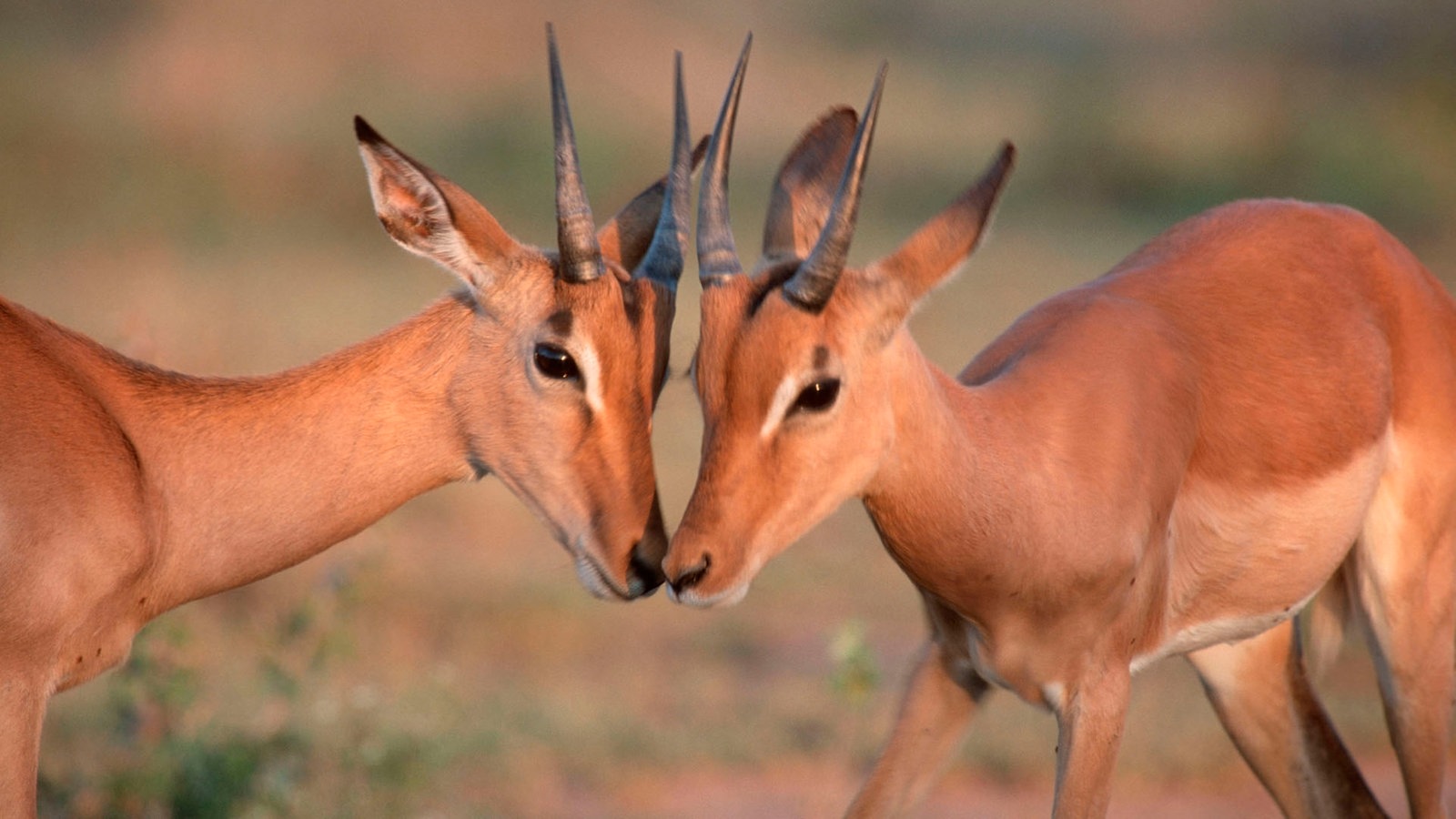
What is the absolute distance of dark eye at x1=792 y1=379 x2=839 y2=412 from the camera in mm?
4324

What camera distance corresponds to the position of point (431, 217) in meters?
4.84

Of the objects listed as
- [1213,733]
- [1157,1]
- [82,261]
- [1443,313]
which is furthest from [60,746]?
[1157,1]

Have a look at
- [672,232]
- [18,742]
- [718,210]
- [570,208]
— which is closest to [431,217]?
[570,208]

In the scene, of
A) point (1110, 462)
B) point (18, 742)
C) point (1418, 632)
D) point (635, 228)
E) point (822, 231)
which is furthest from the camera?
point (1418, 632)

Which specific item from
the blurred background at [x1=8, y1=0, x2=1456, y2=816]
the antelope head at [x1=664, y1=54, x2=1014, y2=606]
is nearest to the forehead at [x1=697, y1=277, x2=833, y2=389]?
the antelope head at [x1=664, y1=54, x2=1014, y2=606]

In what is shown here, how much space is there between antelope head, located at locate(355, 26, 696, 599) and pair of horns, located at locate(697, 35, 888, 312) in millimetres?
193

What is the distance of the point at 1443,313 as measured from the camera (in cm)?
578

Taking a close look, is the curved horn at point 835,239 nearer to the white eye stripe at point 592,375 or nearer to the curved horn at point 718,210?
the curved horn at point 718,210

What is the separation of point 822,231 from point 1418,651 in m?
2.40

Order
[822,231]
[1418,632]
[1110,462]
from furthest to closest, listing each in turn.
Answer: [1418,632] < [1110,462] < [822,231]

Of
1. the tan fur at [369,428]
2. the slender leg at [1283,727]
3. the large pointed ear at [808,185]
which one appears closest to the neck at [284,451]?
the tan fur at [369,428]

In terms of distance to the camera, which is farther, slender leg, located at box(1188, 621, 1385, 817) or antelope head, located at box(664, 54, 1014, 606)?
slender leg, located at box(1188, 621, 1385, 817)

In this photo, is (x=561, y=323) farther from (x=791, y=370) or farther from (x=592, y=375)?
(x=791, y=370)

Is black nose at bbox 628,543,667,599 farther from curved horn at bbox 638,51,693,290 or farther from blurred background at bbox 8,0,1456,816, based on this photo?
blurred background at bbox 8,0,1456,816
